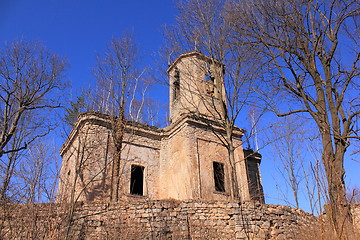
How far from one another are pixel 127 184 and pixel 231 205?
22.2 ft

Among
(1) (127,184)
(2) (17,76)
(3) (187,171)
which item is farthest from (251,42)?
(2) (17,76)

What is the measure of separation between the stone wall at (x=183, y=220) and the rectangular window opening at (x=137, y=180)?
603 cm

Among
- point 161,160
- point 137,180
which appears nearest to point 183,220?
point 161,160

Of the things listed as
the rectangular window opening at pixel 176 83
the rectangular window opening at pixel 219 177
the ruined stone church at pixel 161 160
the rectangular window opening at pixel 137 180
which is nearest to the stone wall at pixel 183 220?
the ruined stone church at pixel 161 160

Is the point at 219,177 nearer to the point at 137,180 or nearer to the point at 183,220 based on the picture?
the point at 137,180

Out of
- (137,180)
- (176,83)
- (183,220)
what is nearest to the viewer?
(183,220)

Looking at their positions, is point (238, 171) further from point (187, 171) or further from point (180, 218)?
point (180, 218)

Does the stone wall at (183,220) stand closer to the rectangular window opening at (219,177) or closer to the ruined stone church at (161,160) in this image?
the ruined stone church at (161,160)

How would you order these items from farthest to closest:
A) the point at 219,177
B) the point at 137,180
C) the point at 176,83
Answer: the point at 176,83 → the point at 137,180 → the point at 219,177

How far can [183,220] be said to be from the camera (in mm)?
8328

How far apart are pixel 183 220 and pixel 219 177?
6.38 meters

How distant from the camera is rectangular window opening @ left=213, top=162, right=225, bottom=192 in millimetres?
14219

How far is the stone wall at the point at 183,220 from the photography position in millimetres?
7945

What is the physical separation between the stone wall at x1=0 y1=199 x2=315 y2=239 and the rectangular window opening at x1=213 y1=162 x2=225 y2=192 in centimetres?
576
